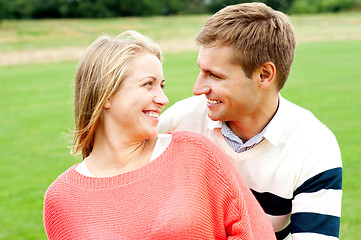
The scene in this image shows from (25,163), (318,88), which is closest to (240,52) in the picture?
(25,163)

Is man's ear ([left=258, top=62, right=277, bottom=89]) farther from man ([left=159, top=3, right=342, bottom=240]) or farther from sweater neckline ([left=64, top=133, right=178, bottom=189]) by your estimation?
sweater neckline ([left=64, top=133, right=178, bottom=189])

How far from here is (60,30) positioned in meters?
42.8

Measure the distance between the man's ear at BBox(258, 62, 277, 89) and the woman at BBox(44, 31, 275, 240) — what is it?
0.56 m

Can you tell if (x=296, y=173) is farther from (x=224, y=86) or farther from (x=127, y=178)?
(x=127, y=178)

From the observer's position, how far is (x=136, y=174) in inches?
91.2

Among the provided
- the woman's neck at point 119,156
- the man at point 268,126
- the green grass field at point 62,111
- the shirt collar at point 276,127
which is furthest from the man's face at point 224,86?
the green grass field at point 62,111

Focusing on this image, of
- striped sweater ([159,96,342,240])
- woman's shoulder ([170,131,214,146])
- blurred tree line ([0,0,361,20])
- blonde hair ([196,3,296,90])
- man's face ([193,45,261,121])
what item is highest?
blonde hair ([196,3,296,90])

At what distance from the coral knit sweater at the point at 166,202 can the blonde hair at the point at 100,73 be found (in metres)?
0.25

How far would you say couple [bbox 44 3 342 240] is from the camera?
2236 millimetres

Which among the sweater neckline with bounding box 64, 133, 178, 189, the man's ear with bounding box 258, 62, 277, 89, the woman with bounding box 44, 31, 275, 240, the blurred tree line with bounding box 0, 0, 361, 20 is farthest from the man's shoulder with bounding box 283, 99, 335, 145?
the blurred tree line with bounding box 0, 0, 361, 20

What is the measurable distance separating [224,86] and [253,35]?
0.94 feet

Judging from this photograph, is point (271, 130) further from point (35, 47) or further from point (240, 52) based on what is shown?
point (35, 47)

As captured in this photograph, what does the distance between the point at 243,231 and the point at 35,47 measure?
103ft

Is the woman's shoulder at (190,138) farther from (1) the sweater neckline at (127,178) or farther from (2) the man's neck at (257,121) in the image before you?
(2) the man's neck at (257,121)
